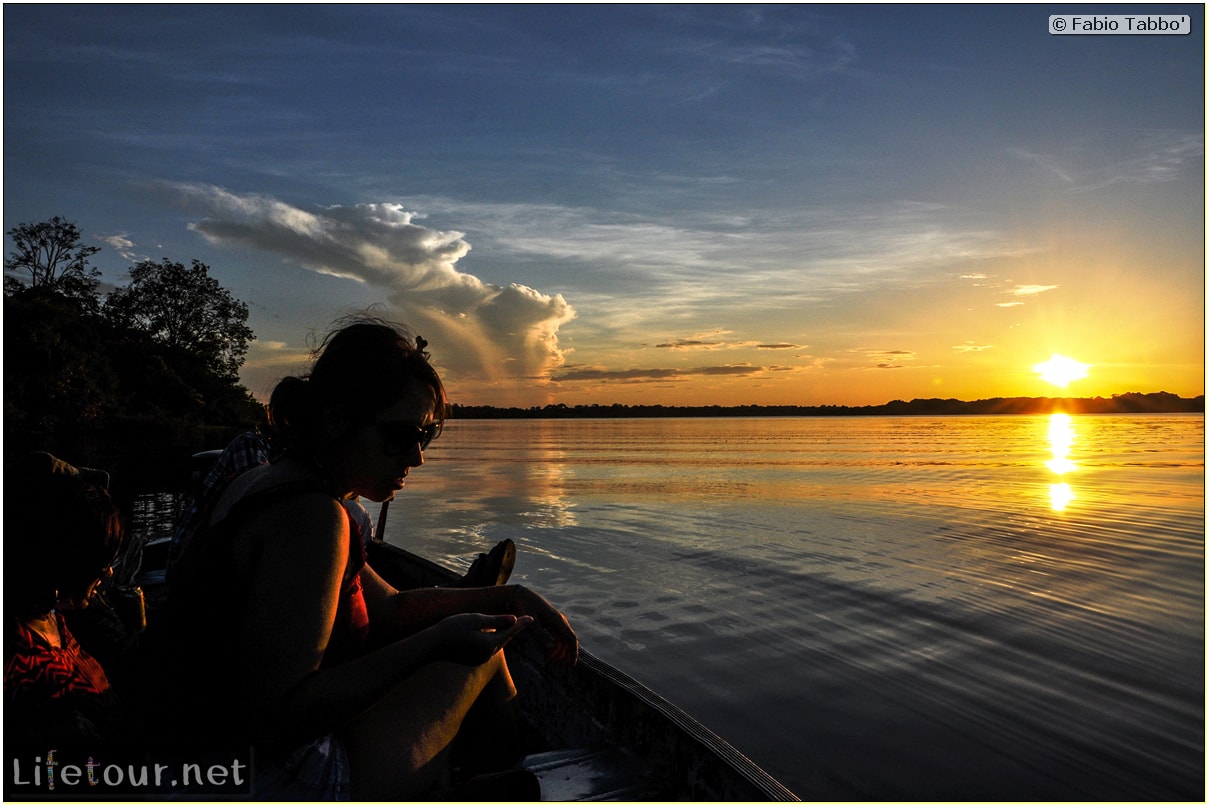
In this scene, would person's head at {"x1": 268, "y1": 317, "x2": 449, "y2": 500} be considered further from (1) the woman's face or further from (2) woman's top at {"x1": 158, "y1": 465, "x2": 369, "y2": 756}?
(2) woman's top at {"x1": 158, "y1": 465, "x2": 369, "y2": 756}

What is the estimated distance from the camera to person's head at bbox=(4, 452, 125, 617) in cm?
240

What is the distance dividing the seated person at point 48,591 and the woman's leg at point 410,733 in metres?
0.73

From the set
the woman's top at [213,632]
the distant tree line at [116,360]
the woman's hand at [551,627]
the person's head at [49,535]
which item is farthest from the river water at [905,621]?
the distant tree line at [116,360]

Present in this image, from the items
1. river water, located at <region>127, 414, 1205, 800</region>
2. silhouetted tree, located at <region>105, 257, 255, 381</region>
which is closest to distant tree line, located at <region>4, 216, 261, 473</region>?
silhouetted tree, located at <region>105, 257, 255, 381</region>

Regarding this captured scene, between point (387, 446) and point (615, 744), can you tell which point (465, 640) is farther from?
point (615, 744)

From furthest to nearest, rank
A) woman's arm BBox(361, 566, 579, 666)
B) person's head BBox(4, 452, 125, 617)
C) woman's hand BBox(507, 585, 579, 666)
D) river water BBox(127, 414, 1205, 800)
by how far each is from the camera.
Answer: river water BBox(127, 414, 1205, 800)
woman's hand BBox(507, 585, 579, 666)
woman's arm BBox(361, 566, 579, 666)
person's head BBox(4, 452, 125, 617)

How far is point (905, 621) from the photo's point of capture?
9125 millimetres

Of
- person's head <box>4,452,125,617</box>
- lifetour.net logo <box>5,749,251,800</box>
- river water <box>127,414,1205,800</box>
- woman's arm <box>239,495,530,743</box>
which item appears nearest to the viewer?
woman's arm <box>239,495,530,743</box>

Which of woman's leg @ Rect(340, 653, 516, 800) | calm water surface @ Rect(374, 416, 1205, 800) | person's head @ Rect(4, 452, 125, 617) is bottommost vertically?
calm water surface @ Rect(374, 416, 1205, 800)

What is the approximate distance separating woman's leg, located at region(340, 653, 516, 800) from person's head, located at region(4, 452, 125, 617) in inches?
40.3

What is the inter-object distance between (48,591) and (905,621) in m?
8.87

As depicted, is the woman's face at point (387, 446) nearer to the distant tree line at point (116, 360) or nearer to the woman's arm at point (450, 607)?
the woman's arm at point (450, 607)

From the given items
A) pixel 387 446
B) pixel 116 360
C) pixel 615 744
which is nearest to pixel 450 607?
pixel 387 446

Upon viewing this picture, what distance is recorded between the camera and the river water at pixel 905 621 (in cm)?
568
